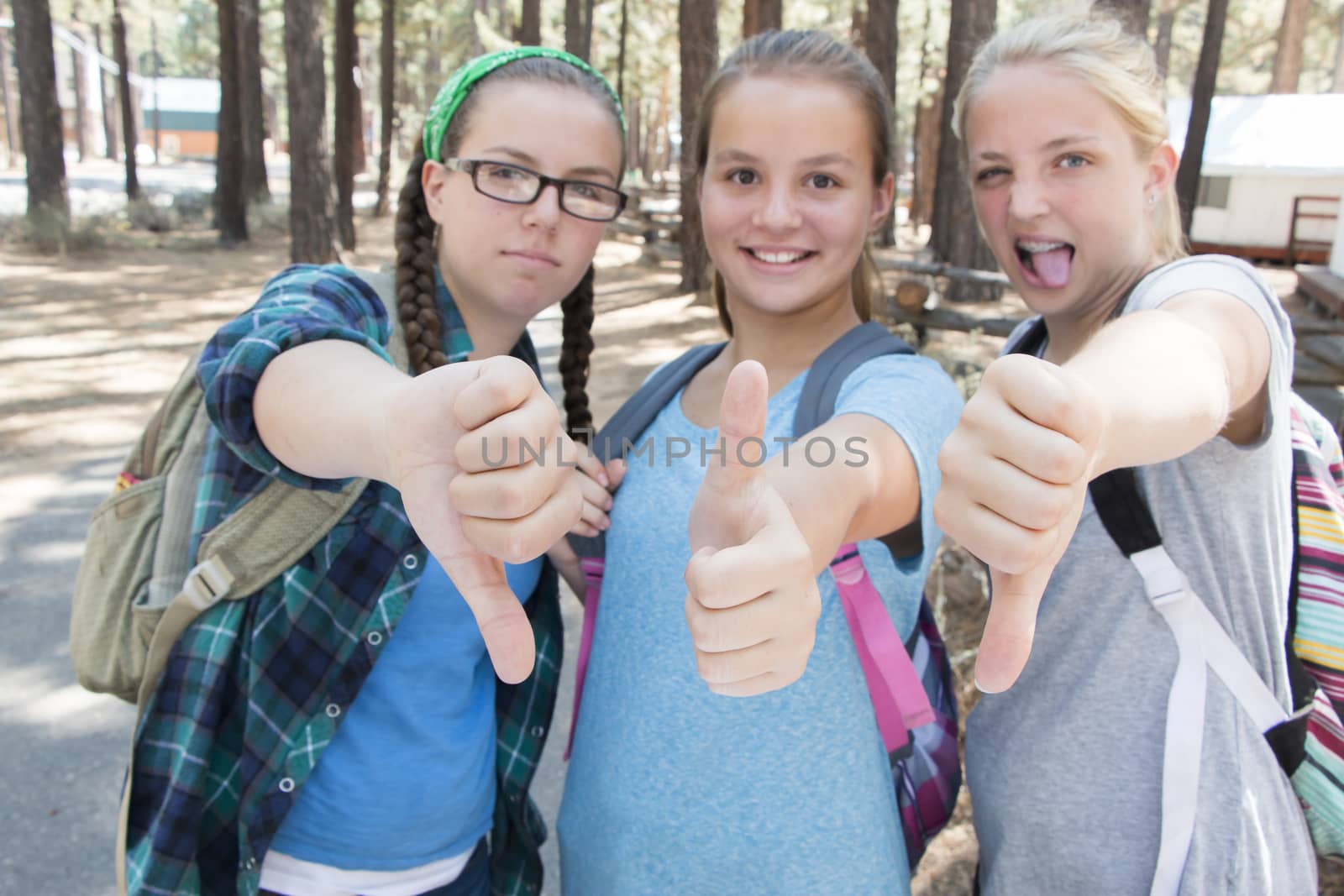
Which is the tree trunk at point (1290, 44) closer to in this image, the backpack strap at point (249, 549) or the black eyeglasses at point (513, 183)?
the black eyeglasses at point (513, 183)

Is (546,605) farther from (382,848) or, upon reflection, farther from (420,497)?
(420,497)

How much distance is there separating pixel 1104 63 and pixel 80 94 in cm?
5398

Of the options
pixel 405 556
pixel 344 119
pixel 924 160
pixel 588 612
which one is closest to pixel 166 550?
pixel 405 556

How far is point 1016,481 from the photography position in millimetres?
888

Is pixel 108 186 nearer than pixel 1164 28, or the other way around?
pixel 1164 28

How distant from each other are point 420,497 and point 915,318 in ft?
30.7

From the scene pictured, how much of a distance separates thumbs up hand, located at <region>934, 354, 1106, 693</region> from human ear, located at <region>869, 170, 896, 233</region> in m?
1.00

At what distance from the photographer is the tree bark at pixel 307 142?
1120cm

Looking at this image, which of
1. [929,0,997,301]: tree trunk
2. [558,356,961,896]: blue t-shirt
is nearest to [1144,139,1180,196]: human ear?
[558,356,961,896]: blue t-shirt

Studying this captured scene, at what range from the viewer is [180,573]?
5.20 feet

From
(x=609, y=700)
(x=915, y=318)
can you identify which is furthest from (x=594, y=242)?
(x=915, y=318)

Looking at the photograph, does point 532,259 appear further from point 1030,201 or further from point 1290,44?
point 1290,44

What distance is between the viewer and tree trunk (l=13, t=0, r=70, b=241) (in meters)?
14.1

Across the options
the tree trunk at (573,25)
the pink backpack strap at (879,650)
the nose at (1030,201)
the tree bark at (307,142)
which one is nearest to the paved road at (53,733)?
the pink backpack strap at (879,650)
